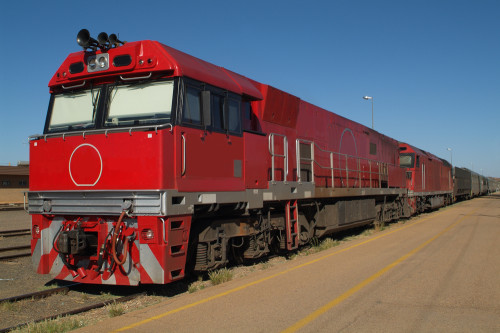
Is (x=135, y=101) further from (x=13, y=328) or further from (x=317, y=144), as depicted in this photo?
(x=317, y=144)

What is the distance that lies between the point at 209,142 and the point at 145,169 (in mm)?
1328

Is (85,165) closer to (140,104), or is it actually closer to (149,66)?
(140,104)

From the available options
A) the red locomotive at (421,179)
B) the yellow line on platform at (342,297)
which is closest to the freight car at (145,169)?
the yellow line on platform at (342,297)

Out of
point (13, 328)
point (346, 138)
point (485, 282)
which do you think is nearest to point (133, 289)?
point (13, 328)

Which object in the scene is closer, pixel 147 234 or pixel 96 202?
pixel 147 234

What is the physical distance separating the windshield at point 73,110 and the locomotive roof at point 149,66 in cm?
23

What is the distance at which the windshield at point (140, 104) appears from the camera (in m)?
6.34

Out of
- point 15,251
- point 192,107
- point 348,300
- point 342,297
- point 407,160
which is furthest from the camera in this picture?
point 407,160

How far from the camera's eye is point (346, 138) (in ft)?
47.2

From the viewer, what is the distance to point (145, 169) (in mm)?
5996

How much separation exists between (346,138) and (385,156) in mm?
5074

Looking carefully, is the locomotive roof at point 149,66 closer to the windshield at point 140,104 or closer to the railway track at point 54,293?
the windshield at point 140,104

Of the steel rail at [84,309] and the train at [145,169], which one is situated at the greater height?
the train at [145,169]

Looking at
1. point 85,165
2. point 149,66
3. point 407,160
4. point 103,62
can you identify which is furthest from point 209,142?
point 407,160
